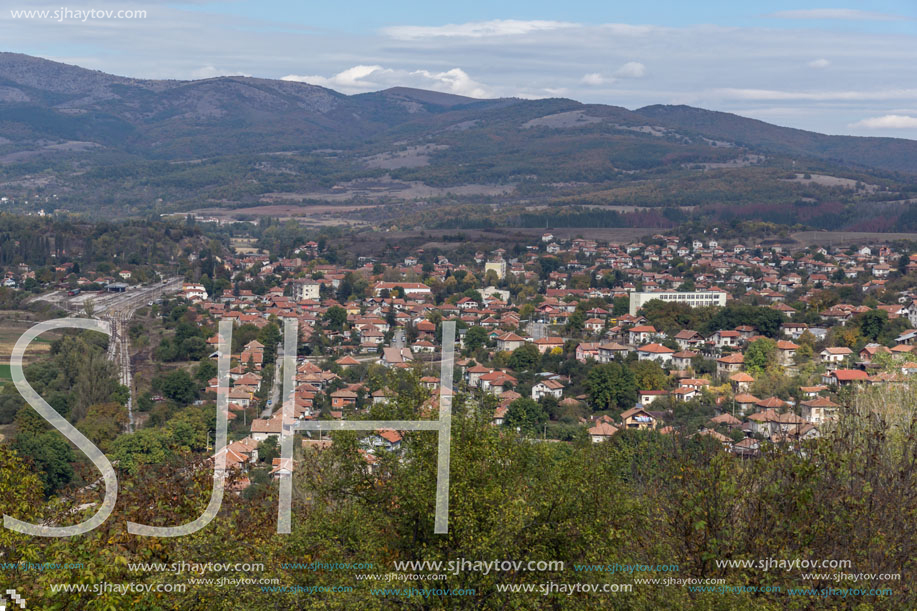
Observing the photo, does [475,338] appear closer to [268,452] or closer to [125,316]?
[125,316]

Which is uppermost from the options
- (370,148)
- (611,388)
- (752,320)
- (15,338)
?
(370,148)

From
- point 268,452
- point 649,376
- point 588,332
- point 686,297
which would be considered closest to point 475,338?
point 588,332

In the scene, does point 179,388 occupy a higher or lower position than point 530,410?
lower

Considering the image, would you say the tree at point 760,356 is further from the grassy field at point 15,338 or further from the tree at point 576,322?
the grassy field at point 15,338

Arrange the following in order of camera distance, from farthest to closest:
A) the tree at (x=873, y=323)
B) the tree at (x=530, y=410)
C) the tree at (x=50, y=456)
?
the tree at (x=873, y=323)
the tree at (x=530, y=410)
the tree at (x=50, y=456)

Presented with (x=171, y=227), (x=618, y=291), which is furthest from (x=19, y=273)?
(x=618, y=291)

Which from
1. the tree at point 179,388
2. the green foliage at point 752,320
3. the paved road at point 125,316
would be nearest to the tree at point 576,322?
the green foliage at point 752,320

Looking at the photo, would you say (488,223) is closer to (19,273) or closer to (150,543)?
(19,273)
